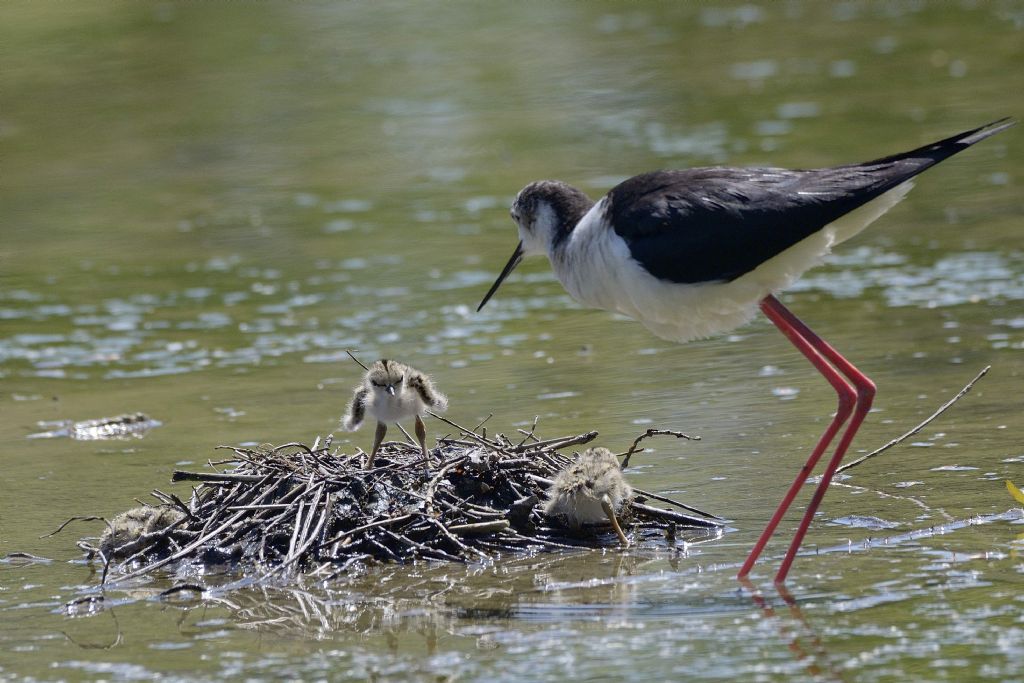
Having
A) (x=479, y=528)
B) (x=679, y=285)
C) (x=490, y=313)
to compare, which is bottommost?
(x=479, y=528)

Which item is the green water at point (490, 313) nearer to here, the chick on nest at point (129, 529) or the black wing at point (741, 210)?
the chick on nest at point (129, 529)

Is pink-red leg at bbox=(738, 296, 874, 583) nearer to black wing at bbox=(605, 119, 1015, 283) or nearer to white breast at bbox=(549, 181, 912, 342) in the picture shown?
white breast at bbox=(549, 181, 912, 342)

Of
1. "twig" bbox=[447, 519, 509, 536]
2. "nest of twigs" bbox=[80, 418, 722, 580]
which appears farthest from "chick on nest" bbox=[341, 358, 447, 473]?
"twig" bbox=[447, 519, 509, 536]

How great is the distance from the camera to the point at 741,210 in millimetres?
6316

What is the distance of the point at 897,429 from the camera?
788cm

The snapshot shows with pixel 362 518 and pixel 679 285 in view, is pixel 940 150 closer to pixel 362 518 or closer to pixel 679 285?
pixel 679 285

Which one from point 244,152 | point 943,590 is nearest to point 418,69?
point 244,152

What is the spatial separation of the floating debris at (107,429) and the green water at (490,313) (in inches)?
8.3

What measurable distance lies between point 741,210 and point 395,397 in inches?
66.4

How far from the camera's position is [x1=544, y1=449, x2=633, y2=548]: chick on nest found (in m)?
6.28

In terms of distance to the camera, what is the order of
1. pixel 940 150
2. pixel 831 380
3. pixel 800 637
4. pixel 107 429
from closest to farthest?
pixel 800 637 → pixel 940 150 → pixel 831 380 → pixel 107 429

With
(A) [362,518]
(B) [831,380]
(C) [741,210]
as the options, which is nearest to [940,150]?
(C) [741,210]

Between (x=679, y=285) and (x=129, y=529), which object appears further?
(x=129, y=529)

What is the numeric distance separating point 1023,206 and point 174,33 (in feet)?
40.1
